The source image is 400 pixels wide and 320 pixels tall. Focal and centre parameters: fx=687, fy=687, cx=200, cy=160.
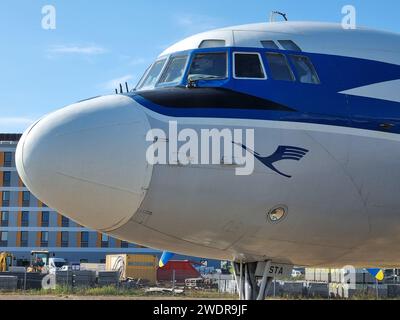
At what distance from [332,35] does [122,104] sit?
428 centimetres

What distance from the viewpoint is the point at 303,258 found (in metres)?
12.0

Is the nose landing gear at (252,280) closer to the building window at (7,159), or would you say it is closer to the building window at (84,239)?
the building window at (84,239)

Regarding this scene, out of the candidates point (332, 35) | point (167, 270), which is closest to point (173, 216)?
point (332, 35)

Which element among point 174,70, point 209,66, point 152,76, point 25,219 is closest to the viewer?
point 209,66

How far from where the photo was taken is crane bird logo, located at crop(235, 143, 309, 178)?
10383 millimetres

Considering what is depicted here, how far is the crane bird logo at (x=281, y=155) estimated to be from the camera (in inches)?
409

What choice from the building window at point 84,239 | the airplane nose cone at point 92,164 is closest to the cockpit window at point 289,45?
the airplane nose cone at point 92,164

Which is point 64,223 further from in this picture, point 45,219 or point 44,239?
point 44,239

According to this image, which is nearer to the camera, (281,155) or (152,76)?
(281,155)

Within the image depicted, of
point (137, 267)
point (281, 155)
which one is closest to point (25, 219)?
point (137, 267)

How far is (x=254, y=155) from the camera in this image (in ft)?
33.9

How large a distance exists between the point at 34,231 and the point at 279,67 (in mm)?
77322
